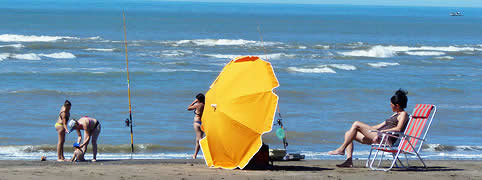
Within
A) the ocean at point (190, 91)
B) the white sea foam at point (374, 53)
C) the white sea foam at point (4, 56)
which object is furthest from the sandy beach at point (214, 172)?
the white sea foam at point (374, 53)

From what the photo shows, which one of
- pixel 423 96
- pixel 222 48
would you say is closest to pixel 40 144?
pixel 423 96

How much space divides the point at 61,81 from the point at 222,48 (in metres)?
19.5

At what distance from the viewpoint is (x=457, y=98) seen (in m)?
21.7

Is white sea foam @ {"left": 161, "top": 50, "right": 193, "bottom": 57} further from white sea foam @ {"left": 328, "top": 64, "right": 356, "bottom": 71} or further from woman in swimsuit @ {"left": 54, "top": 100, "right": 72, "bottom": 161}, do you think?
woman in swimsuit @ {"left": 54, "top": 100, "right": 72, "bottom": 161}

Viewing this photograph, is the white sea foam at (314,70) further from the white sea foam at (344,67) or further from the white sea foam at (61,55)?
the white sea foam at (61,55)

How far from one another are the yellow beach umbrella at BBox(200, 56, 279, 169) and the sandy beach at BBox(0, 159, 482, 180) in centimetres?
23

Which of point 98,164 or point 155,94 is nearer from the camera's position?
point 98,164

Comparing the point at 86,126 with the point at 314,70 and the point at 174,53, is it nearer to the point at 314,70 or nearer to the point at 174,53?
the point at 314,70

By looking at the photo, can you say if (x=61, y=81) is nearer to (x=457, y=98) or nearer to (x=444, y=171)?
(x=457, y=98)

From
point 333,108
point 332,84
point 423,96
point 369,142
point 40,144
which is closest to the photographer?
point 369,142

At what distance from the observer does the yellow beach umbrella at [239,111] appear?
8.89m

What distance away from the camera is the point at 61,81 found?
77.1ft

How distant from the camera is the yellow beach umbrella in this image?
8891 millimetres

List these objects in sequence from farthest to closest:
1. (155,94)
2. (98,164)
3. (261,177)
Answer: (155,94), (98,164), (261,177)
